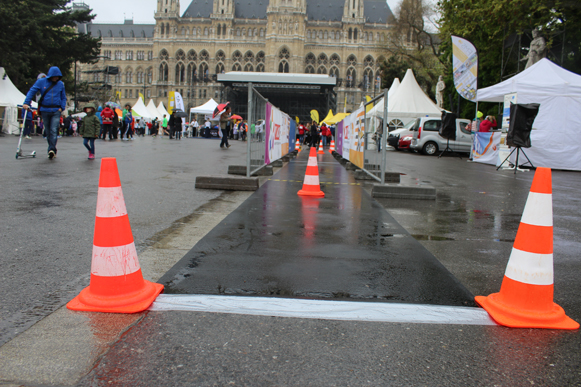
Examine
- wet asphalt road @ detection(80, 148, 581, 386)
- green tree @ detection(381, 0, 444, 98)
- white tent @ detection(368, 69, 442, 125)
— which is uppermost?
green tree @ detection(381, 0, 444, 98)

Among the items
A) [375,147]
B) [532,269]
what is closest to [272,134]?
[375,147]

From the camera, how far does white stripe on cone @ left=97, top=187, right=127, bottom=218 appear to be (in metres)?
2.84

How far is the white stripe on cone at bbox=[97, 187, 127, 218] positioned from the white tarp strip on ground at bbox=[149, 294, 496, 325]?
56 centimetres

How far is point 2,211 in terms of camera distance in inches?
207

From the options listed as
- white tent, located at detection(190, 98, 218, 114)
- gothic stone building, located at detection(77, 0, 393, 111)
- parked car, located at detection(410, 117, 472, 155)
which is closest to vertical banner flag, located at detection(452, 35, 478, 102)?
parked car, located at detection(410, 117, 472, 155)

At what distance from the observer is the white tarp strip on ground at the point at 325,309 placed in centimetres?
265

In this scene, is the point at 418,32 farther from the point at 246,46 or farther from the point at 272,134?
the point at 246,46

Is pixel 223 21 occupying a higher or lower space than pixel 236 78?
higher

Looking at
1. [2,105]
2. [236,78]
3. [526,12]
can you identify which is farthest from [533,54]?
[236,78]

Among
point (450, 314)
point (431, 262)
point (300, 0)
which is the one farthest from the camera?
point (300, 0)

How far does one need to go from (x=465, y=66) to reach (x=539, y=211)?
61.4 feet

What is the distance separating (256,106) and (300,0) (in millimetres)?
104650

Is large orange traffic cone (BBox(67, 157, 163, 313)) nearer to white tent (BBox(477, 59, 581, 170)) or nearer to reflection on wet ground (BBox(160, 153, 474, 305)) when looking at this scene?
reflection on wet ground (BBox(160, 153, 474, 305))

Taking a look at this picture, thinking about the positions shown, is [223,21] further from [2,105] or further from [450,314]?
[450,314]
